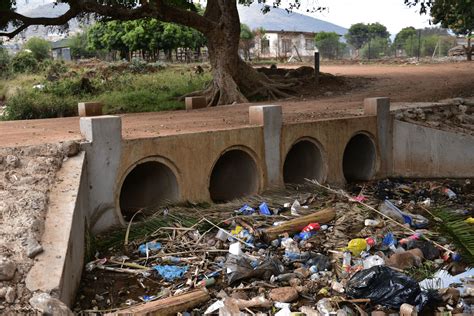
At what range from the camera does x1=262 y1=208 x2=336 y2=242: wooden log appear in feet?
32.0

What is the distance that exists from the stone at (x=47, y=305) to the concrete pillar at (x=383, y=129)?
395 inches

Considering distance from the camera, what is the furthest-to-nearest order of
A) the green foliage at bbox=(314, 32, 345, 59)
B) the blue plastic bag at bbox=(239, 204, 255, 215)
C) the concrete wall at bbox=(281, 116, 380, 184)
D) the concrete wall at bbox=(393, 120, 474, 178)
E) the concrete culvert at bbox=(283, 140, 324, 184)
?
the green foliage at bbox=(314, 32, 345, 59) < the concrete wall at bbox=(393, 120, 474, 178) < the concrete culvert at bbox=(283, 140, 324, 184) < the concrete wall at bbox=(281, 116, 380, 184) < the blue plastic bag at bbox=(239, 204, 255, 215)

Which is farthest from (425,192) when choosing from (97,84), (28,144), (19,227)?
(97,84)

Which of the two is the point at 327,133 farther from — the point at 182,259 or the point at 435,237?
the point at 182,259

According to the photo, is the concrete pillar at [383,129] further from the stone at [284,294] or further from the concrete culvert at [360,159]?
the stone at [284,294]

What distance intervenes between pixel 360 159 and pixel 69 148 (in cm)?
827

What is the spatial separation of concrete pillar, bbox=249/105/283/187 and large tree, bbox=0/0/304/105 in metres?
5.91

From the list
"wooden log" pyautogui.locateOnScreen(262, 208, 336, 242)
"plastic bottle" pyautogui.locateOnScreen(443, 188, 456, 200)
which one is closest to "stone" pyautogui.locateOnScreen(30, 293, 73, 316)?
"wooden log" pyautogui.locateOnScreen(262, 208, 336, 242)

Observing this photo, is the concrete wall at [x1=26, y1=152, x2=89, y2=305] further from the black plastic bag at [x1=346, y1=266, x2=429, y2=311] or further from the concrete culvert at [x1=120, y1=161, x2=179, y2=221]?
the black plastic bag at [x1=346, y1=266, x2=429, y2=311]

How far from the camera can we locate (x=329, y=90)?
21.2 meters

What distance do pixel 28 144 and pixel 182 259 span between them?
9.98ft

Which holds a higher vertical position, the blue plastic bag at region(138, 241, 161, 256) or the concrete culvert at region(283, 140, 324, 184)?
the concrete culvert at region(283, 140, 324, 184)

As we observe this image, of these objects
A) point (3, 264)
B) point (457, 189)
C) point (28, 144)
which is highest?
point (28, 144)

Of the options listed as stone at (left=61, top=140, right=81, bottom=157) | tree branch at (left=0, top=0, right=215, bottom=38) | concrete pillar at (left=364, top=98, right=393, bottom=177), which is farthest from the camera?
tree branch at (left=0, top=0, right=215, bottom=38)
